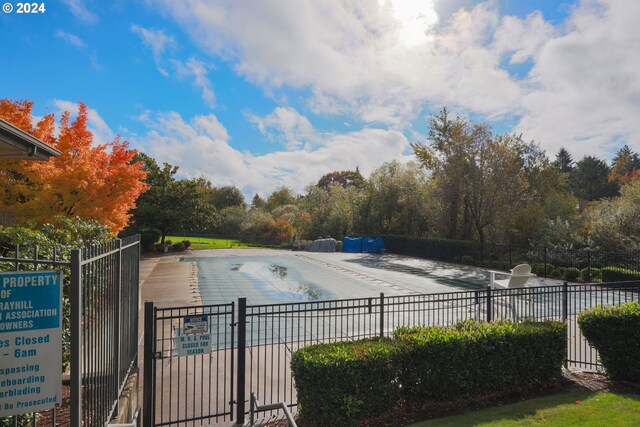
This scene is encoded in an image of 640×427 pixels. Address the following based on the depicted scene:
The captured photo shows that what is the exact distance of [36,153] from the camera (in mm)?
4750

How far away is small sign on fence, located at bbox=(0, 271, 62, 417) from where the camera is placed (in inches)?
96.7

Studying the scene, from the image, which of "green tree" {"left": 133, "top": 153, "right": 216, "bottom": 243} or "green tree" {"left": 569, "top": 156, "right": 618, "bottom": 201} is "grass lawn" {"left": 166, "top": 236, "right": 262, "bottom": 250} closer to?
"green tree" {"left": 133, "top": 153, "right": 216, "bottom": 243}

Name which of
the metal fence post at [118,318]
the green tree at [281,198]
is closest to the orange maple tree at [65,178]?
the metal fence post at [118,318]

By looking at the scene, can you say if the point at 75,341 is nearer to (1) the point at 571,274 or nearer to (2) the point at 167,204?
(1) the point at 571,274

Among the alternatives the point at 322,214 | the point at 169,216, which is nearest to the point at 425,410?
the point at 169,216

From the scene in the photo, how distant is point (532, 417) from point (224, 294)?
10.3 meters

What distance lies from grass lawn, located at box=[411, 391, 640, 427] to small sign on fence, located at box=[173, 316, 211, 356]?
2.74 metres

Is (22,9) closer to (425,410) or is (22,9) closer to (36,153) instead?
(36,153)

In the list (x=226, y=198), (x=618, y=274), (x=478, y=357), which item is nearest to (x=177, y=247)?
(x=618, y=274)

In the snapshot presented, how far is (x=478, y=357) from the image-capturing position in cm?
515

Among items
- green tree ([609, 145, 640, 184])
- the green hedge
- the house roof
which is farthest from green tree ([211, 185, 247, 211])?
the house roof

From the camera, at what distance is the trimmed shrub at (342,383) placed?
14.2ft

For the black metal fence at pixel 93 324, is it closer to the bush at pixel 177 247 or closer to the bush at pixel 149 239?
the bush at pixel 149 239

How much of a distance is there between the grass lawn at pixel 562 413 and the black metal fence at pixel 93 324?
346 cm
